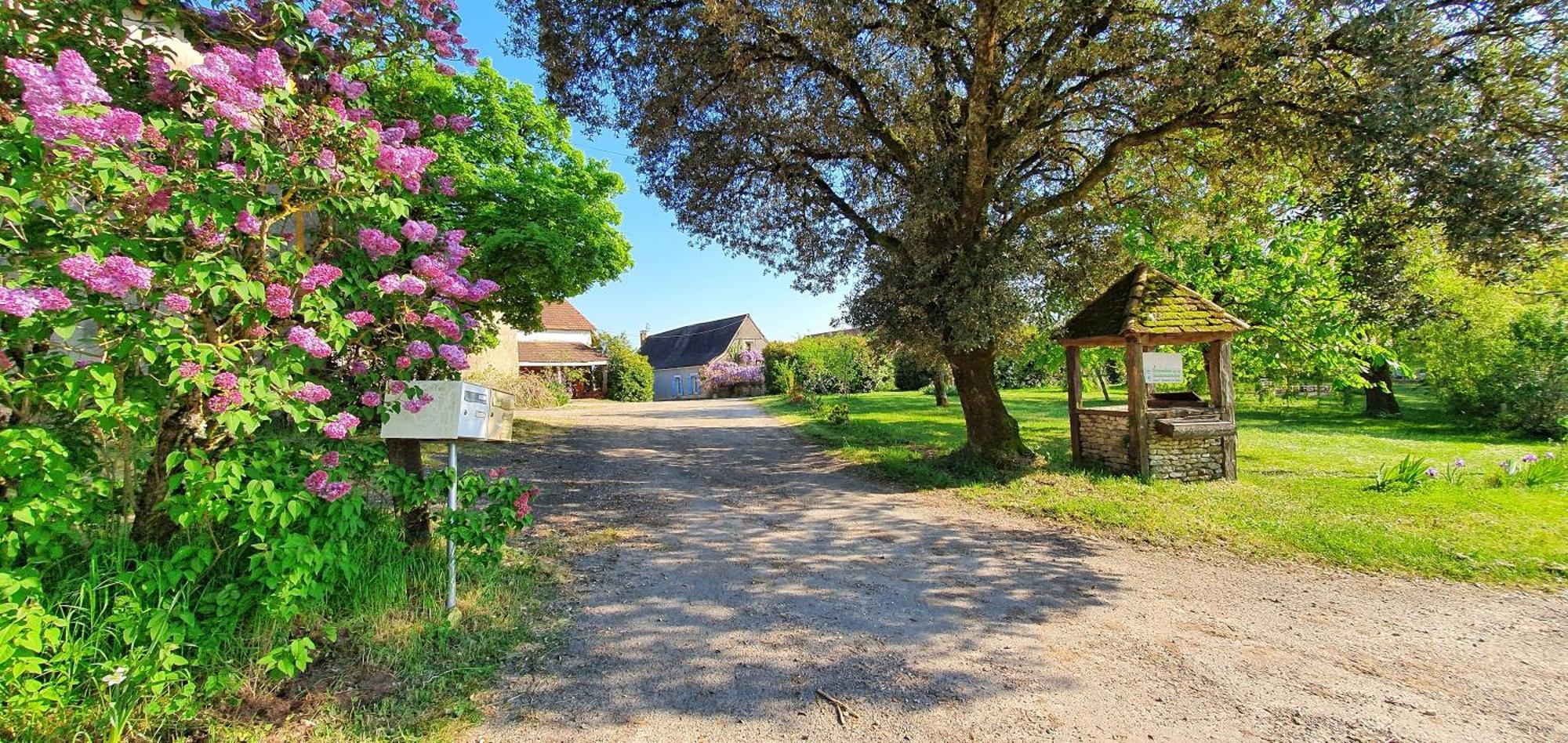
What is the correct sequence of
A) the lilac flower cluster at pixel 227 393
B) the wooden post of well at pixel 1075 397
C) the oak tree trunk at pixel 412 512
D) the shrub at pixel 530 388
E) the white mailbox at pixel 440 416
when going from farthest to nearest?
the shrub at pixel 530 388 → the wooden post of well at pixel 1075 397 → the oak tree trunk at pixel 412 512 → the white mailbox at pixel 440 416 → the lilac flower cluster at pixel 227 393

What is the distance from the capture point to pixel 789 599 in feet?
15.3

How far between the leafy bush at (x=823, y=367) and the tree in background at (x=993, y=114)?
656 inches

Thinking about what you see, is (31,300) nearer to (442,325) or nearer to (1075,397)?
(442,325)

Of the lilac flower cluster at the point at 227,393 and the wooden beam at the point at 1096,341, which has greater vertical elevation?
the wooden beam at the point at 1096,341

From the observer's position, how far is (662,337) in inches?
2186

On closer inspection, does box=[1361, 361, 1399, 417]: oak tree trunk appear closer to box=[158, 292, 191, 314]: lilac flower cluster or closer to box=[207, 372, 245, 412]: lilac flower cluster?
box=[207, 372, 245, 412]: lilac flower cluster

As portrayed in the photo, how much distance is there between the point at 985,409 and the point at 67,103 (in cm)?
993

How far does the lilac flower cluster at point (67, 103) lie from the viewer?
2189 millimetres

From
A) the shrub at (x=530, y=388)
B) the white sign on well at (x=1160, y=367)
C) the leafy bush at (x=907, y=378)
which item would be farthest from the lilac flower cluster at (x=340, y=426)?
the leafy bush at (x=907, y=378)

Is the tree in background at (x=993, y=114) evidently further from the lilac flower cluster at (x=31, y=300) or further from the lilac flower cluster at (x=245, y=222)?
the lilac flower cluster at (x=31, y=300)

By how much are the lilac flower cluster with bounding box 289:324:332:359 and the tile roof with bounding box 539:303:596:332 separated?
116ft

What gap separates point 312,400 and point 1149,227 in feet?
44.3

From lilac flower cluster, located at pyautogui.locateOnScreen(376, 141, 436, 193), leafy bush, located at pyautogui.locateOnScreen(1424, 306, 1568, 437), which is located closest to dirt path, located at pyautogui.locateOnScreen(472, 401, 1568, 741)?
lilac flower cluster, located at pyautogui.locateOnScreen(376, 141, 436, 193)

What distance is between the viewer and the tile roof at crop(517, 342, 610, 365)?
33.8 m
